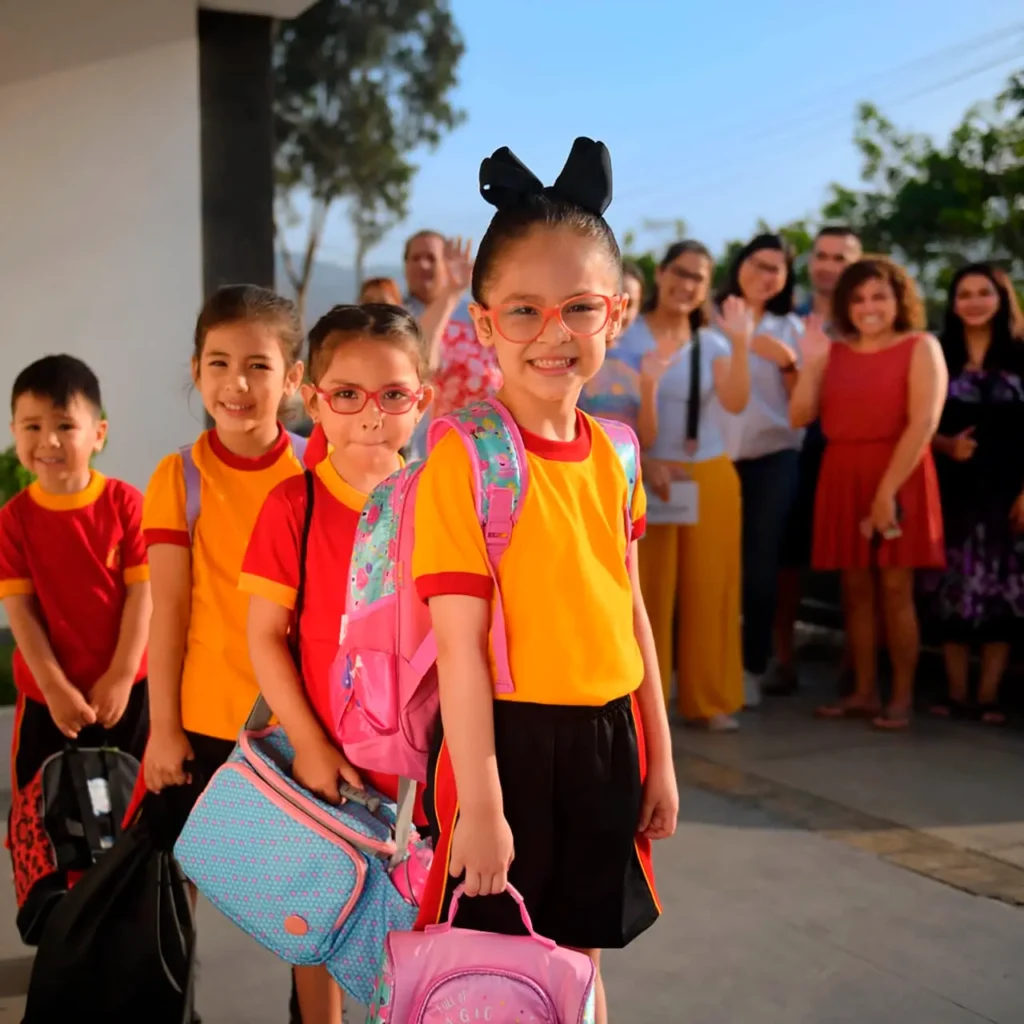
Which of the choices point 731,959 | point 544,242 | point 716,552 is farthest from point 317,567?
point 716,552

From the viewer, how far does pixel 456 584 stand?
1.73 metres

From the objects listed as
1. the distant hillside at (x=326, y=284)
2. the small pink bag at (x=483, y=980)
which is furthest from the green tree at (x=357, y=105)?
the small pink bag at (x=483, y=980)

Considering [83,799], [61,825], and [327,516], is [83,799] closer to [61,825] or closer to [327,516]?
[61,825]

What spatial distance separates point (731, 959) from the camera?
10.3ft

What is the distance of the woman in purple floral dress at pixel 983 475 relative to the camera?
5.50 m

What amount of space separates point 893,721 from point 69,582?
3.65 metres

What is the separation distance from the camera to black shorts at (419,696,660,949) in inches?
70.8

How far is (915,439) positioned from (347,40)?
972 inches

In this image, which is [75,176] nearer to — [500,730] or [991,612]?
[991,612]

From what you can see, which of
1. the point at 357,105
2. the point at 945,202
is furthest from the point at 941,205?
the point at 357,105

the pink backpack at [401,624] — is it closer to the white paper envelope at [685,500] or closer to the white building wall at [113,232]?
the white paper envelope at [685,500]

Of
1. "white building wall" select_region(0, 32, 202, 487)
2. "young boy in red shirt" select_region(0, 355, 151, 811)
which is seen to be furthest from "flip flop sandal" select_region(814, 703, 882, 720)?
"white building wall" select_region(0, 32, 202, 487)

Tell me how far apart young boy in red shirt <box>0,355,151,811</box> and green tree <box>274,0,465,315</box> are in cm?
2442

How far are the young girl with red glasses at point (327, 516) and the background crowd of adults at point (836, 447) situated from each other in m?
2.89
